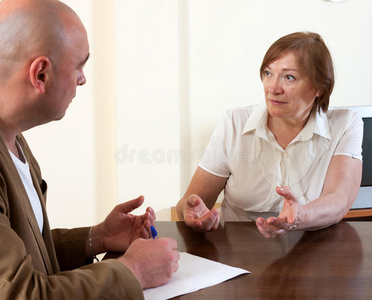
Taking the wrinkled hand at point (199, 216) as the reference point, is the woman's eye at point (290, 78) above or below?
above

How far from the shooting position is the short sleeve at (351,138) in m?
2.27

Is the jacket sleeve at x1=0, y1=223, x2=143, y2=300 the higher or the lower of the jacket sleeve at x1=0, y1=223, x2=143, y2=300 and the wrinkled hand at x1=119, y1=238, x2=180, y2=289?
the higher

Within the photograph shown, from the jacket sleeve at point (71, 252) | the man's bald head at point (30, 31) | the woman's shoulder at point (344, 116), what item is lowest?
the jacket sleeve at point (71, 252)

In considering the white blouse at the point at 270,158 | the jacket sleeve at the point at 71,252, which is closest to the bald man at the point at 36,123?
the jacket sleeve at the point at 71,252

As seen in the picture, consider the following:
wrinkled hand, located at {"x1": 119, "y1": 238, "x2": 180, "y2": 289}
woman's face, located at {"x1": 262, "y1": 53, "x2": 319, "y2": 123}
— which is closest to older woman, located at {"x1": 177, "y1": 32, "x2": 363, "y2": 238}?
woman's face, located at {"x1": 262, "y1": 53, "x2": 319, "y2": 123}

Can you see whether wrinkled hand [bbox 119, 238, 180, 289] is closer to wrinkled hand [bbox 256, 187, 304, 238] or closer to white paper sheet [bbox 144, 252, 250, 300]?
white paper sheet [bbox 144, 252, 250, 300]

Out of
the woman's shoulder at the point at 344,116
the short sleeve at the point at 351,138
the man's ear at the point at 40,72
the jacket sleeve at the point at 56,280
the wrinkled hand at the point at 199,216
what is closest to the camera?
the jacket sleeve at the point at 56,280

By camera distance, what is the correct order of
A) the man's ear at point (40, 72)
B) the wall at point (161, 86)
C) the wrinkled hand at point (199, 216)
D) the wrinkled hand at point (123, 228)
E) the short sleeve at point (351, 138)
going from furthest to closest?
the wall at point (161, 86), the short sleeve at point (351, 138), the wrinkled hand at point (199, 216), the wrinkled hand at point (123, 228), the man's ear at point (40, 72)

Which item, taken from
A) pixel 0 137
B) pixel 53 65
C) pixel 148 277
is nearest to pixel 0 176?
pixel 0 137

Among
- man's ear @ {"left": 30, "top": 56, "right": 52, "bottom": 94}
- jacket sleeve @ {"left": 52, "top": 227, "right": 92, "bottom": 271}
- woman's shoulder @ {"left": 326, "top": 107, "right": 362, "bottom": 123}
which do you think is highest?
man's ear @ {"left": 30, "top": 56, "right": 52, "bottom": 94}

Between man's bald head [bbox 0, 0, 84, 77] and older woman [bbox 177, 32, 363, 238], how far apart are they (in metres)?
1.24

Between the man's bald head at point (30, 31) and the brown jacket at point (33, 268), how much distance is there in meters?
0.21

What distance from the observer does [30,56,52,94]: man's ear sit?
1.17 m

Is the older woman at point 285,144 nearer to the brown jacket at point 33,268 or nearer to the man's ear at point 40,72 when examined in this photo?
the brown jacket at point 33,268
